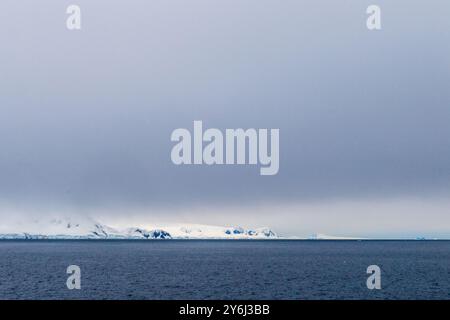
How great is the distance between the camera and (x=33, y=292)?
221ft

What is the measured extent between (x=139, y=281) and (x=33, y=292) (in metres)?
18.1

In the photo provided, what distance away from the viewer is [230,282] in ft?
261
